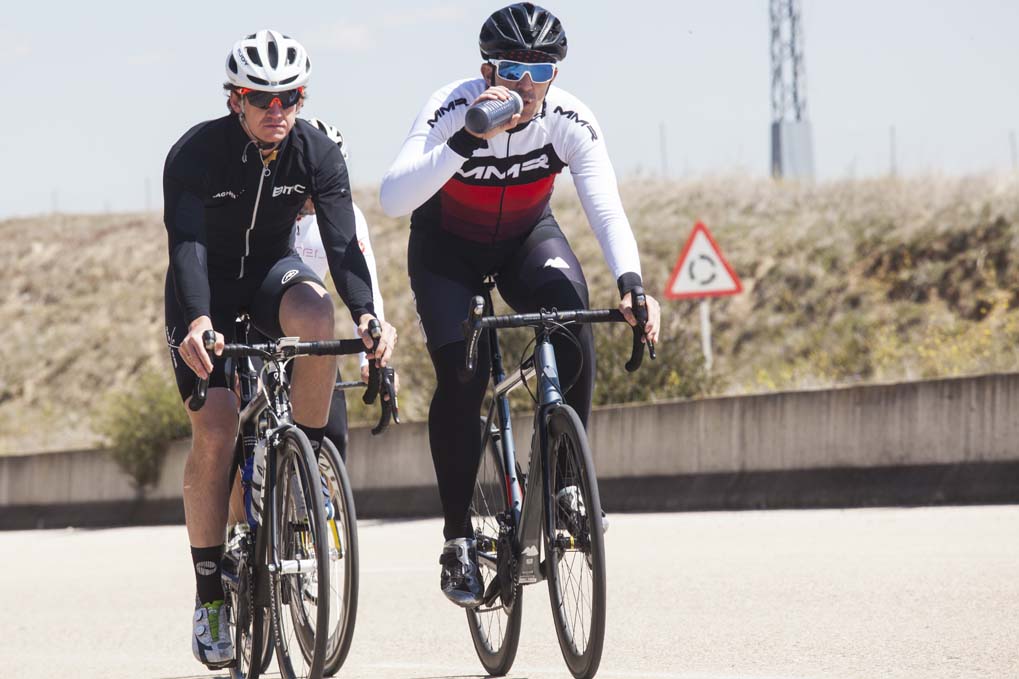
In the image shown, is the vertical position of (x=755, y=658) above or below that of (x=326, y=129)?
below

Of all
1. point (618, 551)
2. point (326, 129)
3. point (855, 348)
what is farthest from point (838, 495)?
point (855, 348)

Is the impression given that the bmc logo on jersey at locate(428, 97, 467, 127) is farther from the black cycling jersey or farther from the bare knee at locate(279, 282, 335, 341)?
the bare knee at locate(279, 282, 335, 341)

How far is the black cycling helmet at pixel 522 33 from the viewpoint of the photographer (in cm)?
623

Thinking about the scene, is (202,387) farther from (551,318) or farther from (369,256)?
(369,256)

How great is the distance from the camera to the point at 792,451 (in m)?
14.3

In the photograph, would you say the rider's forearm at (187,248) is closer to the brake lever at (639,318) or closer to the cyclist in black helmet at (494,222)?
the cyclist in black helmet at (494,222)

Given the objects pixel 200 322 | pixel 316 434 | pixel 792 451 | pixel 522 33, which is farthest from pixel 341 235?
pixel 792 451

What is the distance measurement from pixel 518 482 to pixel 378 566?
5214mm

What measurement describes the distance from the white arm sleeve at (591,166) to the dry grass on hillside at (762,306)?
34.4 ft

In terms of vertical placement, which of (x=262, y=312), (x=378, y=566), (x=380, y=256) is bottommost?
(x=378, y=566)

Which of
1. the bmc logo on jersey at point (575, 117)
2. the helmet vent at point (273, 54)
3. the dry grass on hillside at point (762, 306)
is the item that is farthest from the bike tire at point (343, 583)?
the dry grass on hillside at point (762, 306)

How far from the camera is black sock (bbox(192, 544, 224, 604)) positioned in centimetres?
634

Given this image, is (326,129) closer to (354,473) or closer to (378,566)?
(378,566)

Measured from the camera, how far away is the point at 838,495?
13.7 metres
